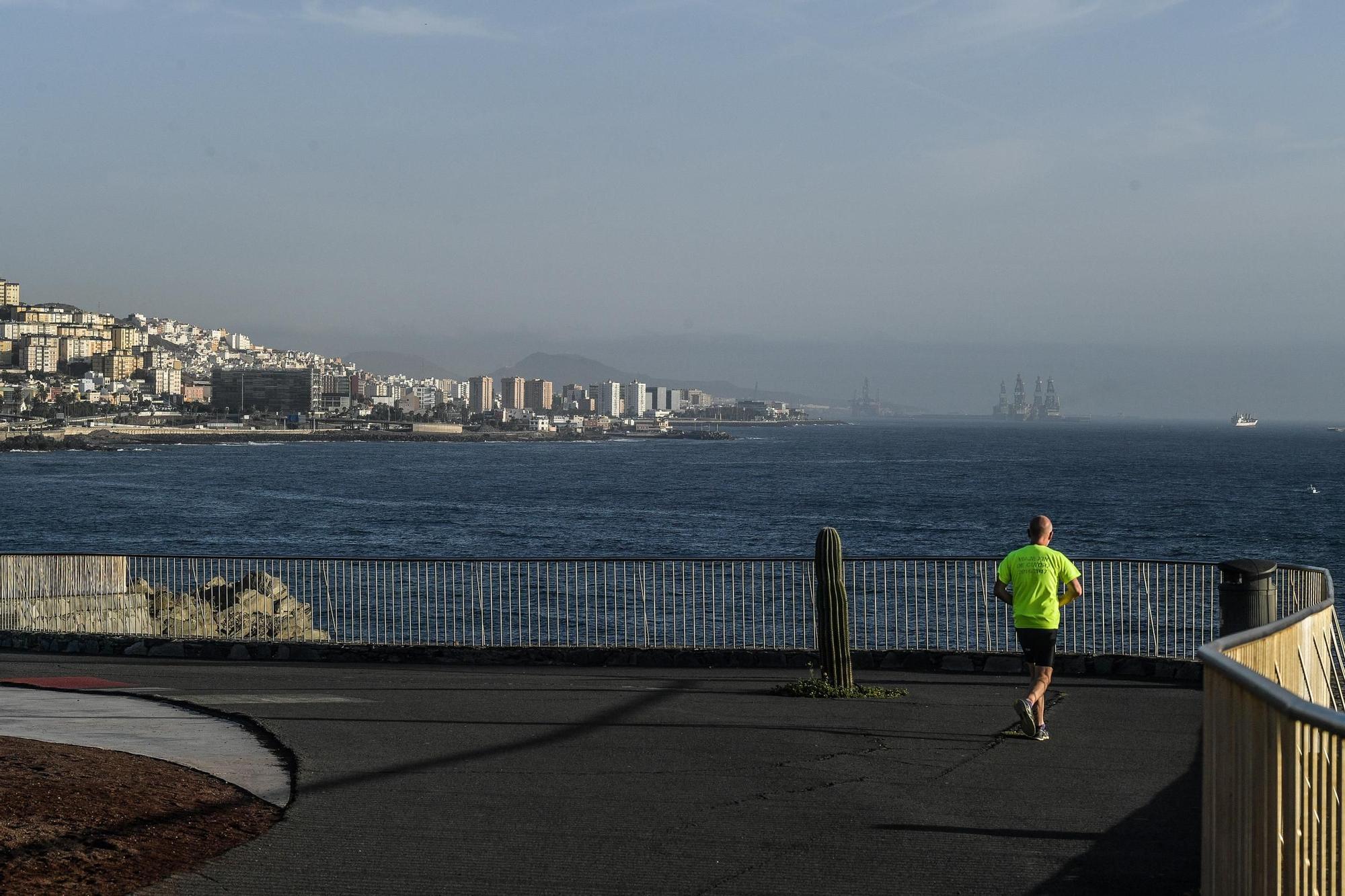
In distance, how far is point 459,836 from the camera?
25.5 feet

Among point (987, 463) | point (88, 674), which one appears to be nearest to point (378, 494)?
→ point (987, 463)

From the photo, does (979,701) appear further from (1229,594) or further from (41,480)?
(41,480)

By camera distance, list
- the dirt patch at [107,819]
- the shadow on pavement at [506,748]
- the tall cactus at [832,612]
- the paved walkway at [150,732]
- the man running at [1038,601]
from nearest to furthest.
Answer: the dirt patch at [107,819] < the shadow on pavement at [506,748] < the paved walkway at [150,732] < the man running at [1038,601] < the tall cactus at [832,612]

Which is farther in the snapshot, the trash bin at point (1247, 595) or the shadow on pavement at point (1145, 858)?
the trash bin at point (1247, 595)

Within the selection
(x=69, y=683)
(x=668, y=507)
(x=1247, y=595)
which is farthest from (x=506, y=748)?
(x=668, y=507)

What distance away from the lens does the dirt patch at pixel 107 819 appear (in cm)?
680

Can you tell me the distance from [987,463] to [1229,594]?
13360 cm

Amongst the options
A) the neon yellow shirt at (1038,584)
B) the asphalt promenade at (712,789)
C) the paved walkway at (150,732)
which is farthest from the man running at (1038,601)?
the paved walkway at (150,732)

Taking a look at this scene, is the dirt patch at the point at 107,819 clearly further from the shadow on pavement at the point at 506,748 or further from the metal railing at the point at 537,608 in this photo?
the metal railing at the point at 537,608

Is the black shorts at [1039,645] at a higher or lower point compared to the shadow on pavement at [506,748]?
higher

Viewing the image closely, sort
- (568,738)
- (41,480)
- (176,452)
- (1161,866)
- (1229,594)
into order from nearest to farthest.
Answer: (1161,866) < (568,738) < (1229,594) < (41,480) < (176,452)

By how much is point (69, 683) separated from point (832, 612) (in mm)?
7612

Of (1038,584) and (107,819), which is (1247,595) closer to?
(1038,584)

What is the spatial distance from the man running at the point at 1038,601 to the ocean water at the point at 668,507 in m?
28.7
